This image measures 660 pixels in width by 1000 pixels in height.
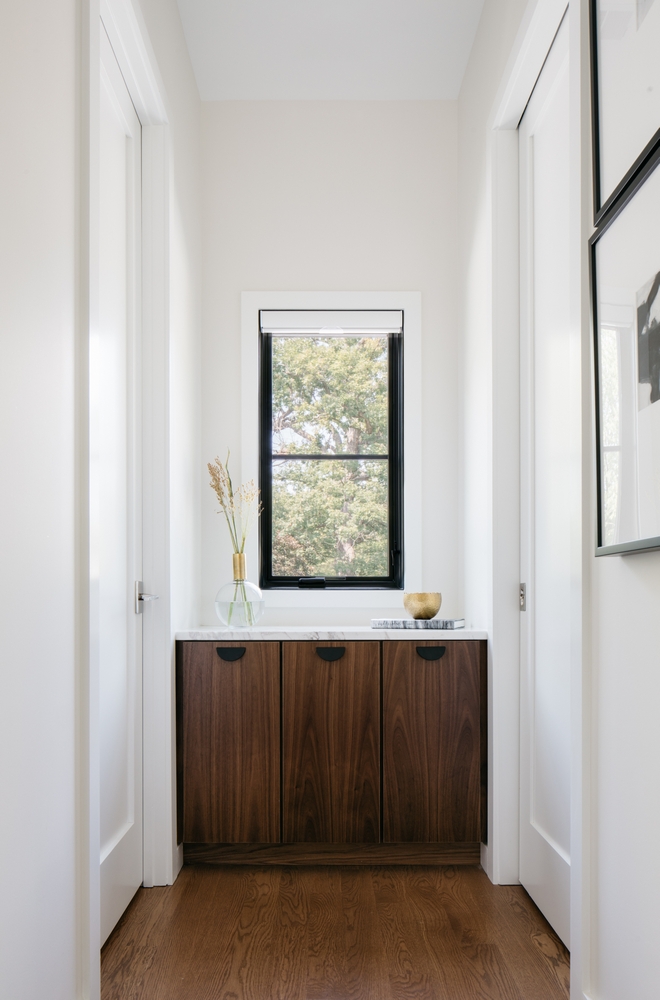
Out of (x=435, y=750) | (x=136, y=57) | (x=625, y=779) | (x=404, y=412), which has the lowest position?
(x=435, y=750)

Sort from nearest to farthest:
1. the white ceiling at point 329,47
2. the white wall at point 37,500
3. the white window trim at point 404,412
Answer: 1. the white wall at point 37,500
2. the white ceiling at point 329,47
3. the white window trim at point 404,412

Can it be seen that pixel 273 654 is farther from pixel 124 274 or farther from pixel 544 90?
pixel 544 90

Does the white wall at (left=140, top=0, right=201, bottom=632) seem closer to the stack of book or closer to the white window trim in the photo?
the white window trim

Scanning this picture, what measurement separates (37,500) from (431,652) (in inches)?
64.4

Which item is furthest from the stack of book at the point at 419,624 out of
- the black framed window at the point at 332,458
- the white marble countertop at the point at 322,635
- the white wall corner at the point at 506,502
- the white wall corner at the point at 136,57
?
the white wall corner at the point at 136,57

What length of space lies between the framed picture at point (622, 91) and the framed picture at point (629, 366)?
63mm

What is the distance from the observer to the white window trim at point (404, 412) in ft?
10.9

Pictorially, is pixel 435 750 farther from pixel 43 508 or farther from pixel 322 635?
pixel 43 508

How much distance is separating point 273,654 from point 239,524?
72cm

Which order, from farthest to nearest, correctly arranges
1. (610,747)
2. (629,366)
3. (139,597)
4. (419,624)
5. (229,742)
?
1. (419,624)
2. (229,742)
3. (139,597)
4. (610,747)
5. (629,366)

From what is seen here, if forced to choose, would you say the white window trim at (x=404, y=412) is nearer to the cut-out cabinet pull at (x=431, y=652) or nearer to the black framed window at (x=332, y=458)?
the black framed window at (x=332, y=458)

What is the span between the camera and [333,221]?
3377mm

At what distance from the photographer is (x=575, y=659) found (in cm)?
180

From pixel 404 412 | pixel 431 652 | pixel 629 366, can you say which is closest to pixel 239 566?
pixel 431 652
